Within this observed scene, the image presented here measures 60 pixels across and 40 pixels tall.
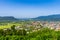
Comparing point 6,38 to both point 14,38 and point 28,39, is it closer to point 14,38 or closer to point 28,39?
point 14,38

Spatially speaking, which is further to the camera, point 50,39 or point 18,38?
point 18,38

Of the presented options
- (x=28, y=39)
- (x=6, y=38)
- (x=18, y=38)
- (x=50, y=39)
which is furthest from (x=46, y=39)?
(x=6, y=38)

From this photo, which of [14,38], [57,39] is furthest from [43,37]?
[14,38]

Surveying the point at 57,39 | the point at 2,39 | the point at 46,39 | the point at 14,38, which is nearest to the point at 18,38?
the point at 14,38

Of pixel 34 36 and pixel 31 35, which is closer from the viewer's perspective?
pixel 34 36

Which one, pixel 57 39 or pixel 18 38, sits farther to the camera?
pixel 18 38

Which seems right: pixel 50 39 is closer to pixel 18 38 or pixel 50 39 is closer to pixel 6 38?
pixel 18 38

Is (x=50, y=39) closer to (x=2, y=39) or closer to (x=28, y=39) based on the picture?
(x=28, y=39)
